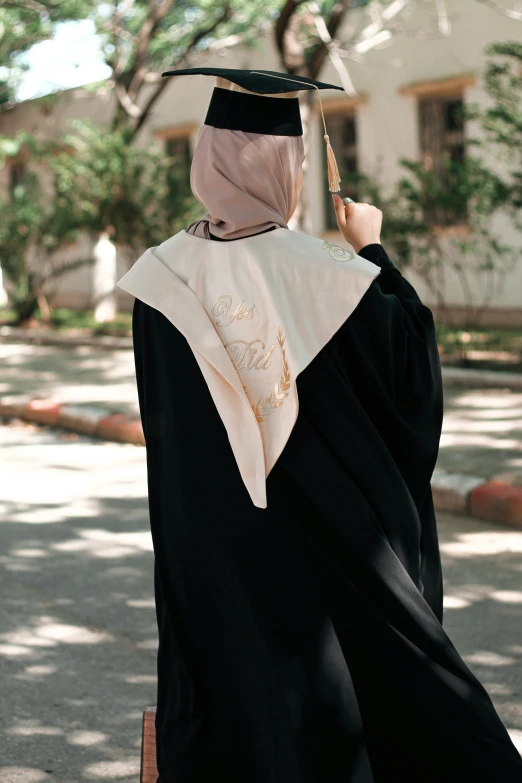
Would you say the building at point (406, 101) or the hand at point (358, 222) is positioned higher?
the hand at point (358, 222)

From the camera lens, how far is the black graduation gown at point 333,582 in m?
2.23

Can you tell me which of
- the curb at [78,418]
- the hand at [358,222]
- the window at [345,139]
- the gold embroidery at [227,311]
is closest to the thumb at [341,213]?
the hand at [358,222]

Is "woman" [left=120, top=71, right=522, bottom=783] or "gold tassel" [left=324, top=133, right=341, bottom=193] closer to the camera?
"woman" [left=120, top=71, right=522, bottom=783]

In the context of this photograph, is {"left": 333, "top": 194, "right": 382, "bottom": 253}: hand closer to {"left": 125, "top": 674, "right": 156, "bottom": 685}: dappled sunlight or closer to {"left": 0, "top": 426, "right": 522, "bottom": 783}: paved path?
{"left": 0, "top": 426, "right": 522, "bottom": 783}: paved path

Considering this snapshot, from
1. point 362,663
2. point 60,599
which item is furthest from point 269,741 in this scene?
point 60,599

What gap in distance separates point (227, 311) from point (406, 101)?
48.4ft

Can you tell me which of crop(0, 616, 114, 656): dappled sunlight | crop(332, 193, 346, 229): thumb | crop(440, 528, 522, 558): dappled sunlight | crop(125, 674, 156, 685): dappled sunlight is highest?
crop(332, 193, 346, 229): thumb

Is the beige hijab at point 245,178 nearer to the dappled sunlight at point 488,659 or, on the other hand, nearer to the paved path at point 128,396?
the dappled sunlight at point 488,659

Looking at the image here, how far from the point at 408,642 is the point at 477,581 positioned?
2577 mm

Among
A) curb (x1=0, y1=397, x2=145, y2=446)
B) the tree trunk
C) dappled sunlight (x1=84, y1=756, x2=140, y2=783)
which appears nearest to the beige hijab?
dappled sunlight (x1=84, y1=756, x2=140, y2=783)

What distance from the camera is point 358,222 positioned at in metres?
2.41

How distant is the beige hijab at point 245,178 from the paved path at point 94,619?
1709 millimetres

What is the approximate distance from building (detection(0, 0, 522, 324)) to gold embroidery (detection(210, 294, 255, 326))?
11526 mm

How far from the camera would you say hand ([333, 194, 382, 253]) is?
Answer: 241 centimetres
